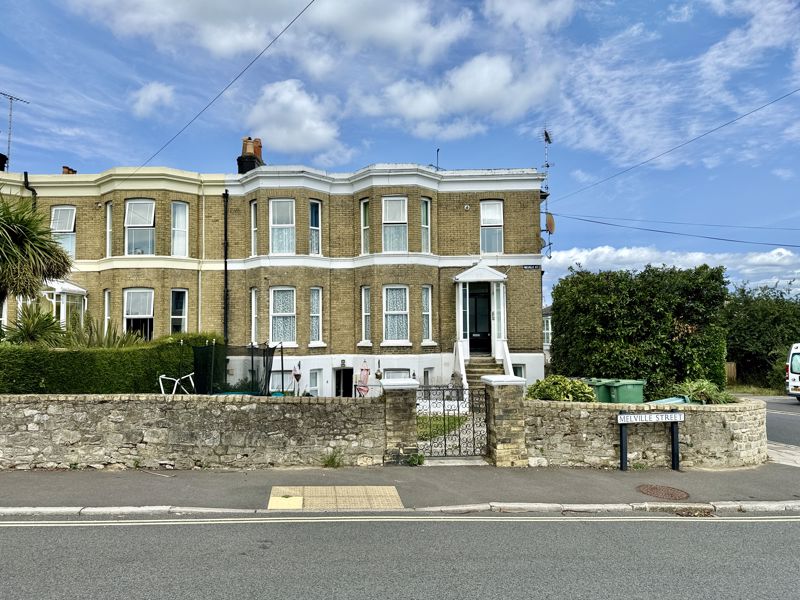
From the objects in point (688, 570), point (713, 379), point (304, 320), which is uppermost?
point (304, 320)

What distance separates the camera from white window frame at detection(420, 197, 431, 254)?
65.4 ft

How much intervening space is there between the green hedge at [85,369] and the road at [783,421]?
14962 mm

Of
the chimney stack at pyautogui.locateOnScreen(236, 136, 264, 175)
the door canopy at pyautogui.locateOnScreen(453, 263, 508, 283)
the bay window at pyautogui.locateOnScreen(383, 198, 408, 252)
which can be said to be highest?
the chimney stack at pyautogui.locateOnScreen(236, 136, 264, 175)

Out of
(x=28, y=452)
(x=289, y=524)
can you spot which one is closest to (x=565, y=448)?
(x=289, y=524)

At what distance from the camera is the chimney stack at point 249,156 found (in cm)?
2147

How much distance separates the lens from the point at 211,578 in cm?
507

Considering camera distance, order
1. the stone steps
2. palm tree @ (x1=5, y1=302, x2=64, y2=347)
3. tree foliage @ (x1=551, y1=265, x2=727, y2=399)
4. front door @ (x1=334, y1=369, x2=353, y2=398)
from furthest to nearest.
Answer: front door @ (x1=334, y1=369, x2=353, y2=398)
the stone steps
tree foliage @ (x1=551, y1=265, x2=727, y2=399)
palm tree @ (x1=5, y1=302, x2=64, y2=347)

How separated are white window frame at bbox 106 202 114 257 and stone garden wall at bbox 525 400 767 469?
16852 millimetres

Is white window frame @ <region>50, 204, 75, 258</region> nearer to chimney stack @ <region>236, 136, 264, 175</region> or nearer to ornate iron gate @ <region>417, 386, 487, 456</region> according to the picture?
chimney stack @ <region>236, 136, 264, 175</region>

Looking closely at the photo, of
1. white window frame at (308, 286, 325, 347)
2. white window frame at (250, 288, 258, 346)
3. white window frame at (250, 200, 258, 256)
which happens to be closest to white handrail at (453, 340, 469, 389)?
white window frame at (308, 286, 325, 347)

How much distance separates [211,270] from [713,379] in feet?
55.6

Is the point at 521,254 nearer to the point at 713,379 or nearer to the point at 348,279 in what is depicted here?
the point at 348,279

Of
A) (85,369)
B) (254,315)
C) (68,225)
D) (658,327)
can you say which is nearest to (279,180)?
(254,315)

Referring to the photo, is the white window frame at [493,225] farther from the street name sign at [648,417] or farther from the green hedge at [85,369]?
the green hedge at [85,369]
